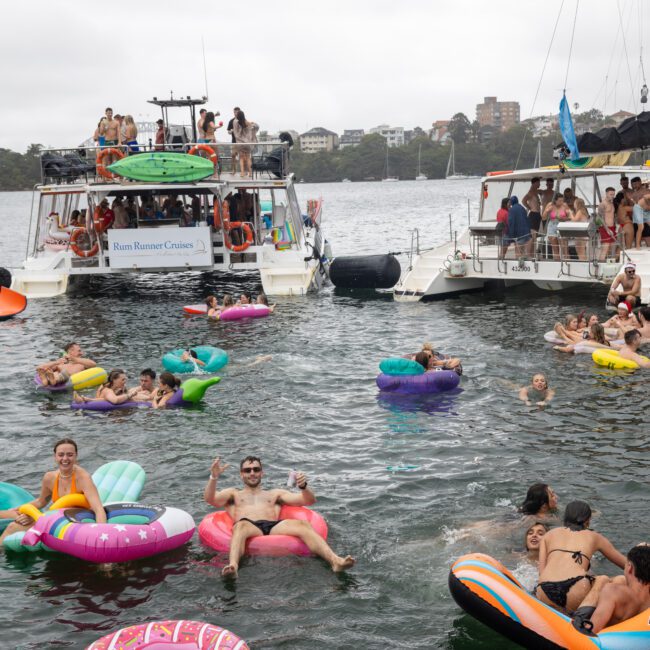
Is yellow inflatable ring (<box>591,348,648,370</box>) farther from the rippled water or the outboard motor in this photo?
the outboard motor

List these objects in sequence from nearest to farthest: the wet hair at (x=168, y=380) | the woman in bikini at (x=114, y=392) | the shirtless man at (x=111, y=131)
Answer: the woman in bikini at (x=114, y=392), the wet hair at (x=168, y=380), the shirtless man at (x=111, y=131)

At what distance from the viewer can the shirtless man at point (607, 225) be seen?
73.2 ft

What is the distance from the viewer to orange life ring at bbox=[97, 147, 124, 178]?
25.6 meters

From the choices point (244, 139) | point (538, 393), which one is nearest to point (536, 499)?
point (538, 393)

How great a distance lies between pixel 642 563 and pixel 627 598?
1.08ft

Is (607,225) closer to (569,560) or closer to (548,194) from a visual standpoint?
(548,194)

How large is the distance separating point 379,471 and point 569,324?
7.97m

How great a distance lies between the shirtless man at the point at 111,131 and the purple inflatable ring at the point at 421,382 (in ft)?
48.6

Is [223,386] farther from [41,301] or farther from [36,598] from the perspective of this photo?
[41,301]

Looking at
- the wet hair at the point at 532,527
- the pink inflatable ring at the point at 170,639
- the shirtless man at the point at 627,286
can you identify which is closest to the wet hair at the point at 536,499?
the wet hair at the point at 532,527

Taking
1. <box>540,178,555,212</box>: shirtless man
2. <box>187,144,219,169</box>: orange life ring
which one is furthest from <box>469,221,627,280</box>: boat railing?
<box>187,144,219,169</box>: orange life ring

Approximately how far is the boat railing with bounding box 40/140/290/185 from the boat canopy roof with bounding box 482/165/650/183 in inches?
246

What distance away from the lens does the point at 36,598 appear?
891 cm

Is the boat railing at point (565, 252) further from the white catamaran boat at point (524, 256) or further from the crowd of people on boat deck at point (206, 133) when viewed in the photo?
the crowd of people on boat deck at point (206, 133)
